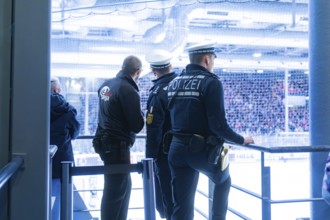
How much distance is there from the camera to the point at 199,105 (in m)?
1.31

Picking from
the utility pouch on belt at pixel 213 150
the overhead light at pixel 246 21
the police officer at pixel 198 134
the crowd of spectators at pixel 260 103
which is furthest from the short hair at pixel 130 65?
the overhead light at pixel 246 21

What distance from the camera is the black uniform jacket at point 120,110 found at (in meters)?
1.50

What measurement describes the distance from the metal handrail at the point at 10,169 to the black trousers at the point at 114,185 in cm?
83

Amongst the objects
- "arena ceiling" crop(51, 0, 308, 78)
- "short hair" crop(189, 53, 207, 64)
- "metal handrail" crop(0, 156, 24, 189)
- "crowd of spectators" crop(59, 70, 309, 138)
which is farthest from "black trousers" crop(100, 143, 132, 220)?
"crowd of spectators" crop(59, 70, 309, 138)

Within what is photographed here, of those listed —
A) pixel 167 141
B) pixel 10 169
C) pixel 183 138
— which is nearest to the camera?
pixel 10 169

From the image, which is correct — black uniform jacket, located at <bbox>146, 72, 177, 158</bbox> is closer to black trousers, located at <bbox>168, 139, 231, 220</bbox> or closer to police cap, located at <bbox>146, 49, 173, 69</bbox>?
police cap, located at <bbox>146, 49, 173, 69</bbox>

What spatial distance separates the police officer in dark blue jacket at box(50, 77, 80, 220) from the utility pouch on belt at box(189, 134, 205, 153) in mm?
669

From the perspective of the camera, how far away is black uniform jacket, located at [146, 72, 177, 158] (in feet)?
5.15

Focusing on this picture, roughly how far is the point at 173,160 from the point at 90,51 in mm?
1722

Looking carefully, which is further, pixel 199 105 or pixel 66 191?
pixel 199 105

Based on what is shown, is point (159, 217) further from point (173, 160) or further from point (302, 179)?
point (302, 179)

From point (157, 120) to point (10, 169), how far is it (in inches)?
38.8

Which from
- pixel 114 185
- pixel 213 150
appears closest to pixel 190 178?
pixel 213 150

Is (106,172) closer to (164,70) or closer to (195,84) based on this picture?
(195,84)
